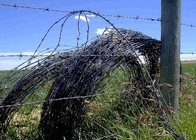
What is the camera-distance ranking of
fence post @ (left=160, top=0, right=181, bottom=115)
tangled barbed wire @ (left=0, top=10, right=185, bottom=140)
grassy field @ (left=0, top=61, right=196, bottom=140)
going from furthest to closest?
1. fence post @ (left=160, top=0, right=181, bottom=115)
2. tangled barbed wire @ (left=0, top=10, right=185, bottom=140)
3. grassy field @ (left=0, top=61, right=196, bottom=140)

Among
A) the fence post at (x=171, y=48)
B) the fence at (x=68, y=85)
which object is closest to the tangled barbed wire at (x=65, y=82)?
the fence at (x=68, y=85)

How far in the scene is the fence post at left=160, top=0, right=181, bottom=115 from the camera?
9.80 feet

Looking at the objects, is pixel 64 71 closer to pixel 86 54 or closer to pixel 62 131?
pixel 86 54

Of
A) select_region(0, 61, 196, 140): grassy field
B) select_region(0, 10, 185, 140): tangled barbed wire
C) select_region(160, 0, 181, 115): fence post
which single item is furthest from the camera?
select_region(160, 0, 181, 115): fence post

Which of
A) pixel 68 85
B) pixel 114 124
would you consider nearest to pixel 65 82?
pixel 68 85

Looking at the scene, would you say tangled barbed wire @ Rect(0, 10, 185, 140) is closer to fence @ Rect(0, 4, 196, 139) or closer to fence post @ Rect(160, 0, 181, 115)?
fence @ Rect(0, 4, 196, 139)

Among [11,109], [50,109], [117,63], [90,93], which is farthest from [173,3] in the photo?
[11,109]

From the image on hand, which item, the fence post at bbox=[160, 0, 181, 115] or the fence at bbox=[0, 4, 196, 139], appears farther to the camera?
the fence post at bbox=[160, 0, 181, 115]

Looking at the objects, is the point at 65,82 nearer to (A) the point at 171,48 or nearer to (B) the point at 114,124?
(B) the point at 114,124

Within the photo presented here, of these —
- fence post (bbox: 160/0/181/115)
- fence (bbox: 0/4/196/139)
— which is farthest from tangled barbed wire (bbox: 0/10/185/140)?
fence post (bbox: 160/0/181/115)

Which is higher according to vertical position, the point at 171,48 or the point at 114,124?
the point at 171,48

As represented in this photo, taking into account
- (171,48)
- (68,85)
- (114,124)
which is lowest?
(114,124)

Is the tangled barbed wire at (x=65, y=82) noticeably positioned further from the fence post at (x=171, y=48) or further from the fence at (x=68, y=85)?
the fence post at (x=171, y=48)

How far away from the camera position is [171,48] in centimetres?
301
